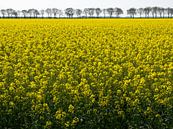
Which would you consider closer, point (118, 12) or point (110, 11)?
point (118, 12)

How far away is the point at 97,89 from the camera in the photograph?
10227 mm

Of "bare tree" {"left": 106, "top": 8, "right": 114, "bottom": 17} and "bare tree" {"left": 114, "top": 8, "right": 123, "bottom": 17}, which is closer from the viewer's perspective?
"bare tree" {"left": 114, "top": 8, "right": 123, "bottom": 17}

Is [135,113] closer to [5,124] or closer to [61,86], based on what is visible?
[61,86]

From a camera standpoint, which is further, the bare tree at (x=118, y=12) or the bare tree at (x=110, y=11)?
the bare tree at (x=110, y=11)

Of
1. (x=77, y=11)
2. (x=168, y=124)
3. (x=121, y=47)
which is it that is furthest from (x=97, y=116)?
(x=77, y=11)

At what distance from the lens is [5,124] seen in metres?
8.88

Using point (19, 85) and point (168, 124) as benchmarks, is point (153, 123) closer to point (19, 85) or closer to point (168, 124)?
point (168, 124)

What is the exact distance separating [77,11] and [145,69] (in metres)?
131

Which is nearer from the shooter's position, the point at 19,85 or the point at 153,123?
the point at 153,123

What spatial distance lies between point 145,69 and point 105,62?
1.81m

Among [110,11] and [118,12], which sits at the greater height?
[110,11]

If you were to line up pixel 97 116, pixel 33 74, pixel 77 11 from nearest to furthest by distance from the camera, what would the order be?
1. pixel 97 116
2. pixel 33 74
3. pixel 77 11

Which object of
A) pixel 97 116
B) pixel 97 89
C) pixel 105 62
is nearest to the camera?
pixel 97 116

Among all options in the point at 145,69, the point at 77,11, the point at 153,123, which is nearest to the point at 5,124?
the point at 153,123
